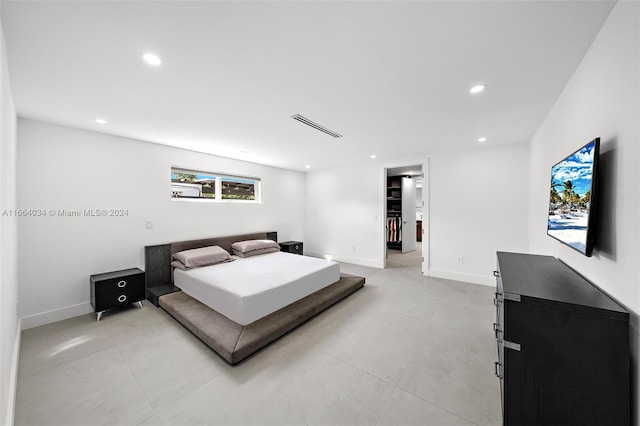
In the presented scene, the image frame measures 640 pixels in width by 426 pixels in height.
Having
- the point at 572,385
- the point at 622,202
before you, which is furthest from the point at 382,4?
the point at 572,385

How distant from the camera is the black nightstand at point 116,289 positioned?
9.35ft

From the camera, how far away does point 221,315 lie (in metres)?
2.63

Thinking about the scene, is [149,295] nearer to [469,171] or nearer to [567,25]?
[567,25]

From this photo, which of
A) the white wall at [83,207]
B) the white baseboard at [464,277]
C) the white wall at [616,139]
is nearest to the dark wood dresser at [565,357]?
the white wall at [616,139]

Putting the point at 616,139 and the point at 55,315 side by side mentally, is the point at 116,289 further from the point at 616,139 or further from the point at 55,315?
the point at 616,139

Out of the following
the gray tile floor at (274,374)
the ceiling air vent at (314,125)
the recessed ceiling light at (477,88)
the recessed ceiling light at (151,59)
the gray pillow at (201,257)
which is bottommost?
the gray tile floor at (274,374)

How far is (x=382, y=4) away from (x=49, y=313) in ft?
14.9

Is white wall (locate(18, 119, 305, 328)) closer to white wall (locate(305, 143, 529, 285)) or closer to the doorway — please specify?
white wall (locate(305, 143, 529, 285))

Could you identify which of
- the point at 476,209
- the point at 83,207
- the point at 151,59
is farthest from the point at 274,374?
the point at 476,209

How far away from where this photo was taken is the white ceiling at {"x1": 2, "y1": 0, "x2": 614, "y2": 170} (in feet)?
4.16

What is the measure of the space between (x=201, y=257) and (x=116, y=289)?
1036mm

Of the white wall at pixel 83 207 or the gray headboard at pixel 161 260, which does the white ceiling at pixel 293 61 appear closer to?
the white wall at pixel 83 207

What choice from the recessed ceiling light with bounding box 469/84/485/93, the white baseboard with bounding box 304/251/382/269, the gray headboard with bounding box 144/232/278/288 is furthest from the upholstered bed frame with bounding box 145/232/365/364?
the recessed ceiling light with bounding box 469/84/485/93

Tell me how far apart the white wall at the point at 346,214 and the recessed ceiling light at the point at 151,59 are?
443 centimetres
